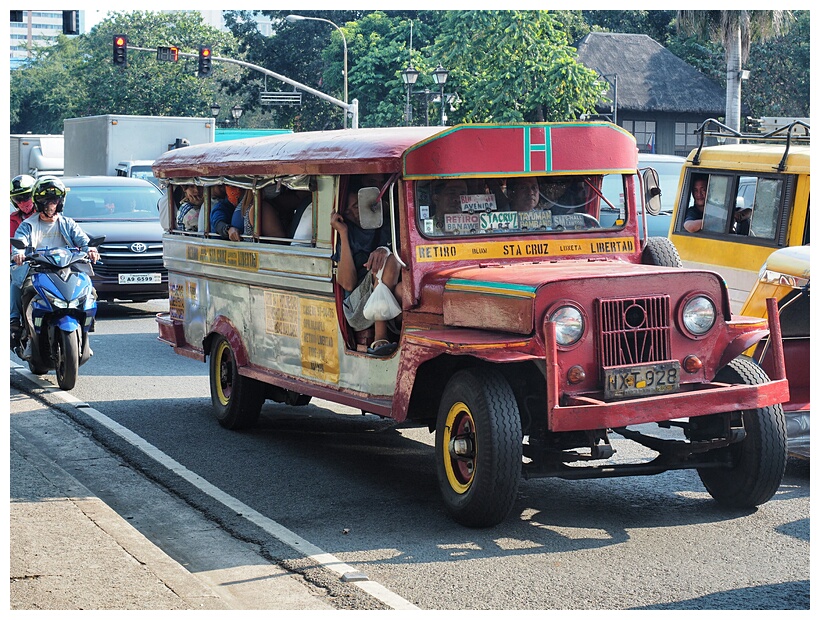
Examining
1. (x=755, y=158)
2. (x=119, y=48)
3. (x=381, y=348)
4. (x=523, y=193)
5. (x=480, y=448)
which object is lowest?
(x=480, y=448)

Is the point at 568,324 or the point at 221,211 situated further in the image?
the point at 221,211

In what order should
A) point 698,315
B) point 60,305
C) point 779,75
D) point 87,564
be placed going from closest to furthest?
point 87,564
point 698,315
point 60,305
point 779,75

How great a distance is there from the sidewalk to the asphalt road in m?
0.27

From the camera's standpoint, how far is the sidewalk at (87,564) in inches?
201

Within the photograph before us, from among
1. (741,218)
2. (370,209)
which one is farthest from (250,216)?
(741,218)

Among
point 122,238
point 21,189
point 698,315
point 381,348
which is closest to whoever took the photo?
point 698,315

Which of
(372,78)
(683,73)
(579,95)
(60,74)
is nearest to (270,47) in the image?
(372,78)

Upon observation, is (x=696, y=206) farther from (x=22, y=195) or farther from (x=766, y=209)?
(x=22, y=195)

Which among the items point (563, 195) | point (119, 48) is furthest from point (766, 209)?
point (119, 48)

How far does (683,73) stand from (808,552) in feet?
160

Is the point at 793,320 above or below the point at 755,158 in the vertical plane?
below

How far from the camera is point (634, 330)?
21.0 feet

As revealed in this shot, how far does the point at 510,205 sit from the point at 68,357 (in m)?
4.75
